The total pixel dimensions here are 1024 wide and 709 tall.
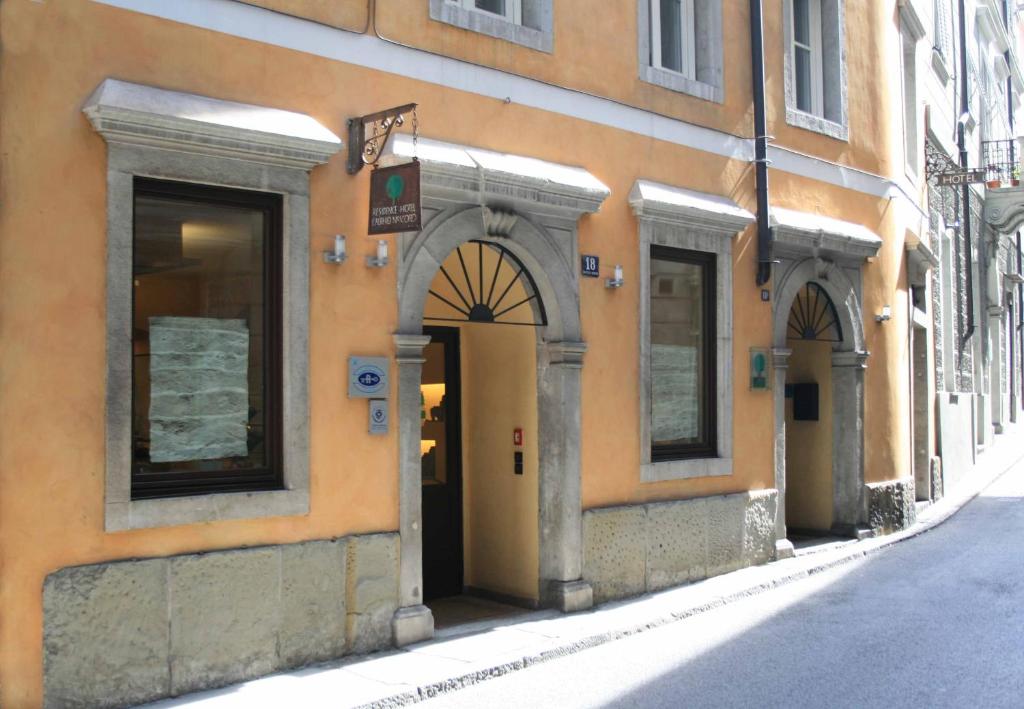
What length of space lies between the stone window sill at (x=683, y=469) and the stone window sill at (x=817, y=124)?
4127mm

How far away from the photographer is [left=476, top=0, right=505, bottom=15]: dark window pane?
908cm

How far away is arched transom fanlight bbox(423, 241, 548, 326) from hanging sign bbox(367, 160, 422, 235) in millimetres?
1668

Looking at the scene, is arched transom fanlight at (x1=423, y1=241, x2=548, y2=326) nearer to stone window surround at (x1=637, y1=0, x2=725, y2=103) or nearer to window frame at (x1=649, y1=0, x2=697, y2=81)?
window frame at (x1=649, y1=0, x2=697, y2=81)

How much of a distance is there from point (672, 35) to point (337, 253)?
527cm

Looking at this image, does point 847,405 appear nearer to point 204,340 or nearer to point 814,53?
point 814,53

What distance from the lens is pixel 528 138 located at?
29.9 ft

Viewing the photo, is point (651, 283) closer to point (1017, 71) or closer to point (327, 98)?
point (327, 98)

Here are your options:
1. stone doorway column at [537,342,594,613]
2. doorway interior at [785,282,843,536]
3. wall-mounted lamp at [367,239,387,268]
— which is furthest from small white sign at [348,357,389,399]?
doorway interior at [785,282,843,536]

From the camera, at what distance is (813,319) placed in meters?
13.4

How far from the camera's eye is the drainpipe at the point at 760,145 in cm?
1161

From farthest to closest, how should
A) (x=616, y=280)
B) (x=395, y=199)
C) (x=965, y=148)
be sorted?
1. (x=965, y=148)
2. (x=616, y=280)
3. (x=395, y=199)

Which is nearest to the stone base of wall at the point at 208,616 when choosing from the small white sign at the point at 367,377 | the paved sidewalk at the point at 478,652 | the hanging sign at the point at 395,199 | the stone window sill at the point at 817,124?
the paved sidewalk at the point at 478,652

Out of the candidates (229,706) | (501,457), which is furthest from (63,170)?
(501,457)

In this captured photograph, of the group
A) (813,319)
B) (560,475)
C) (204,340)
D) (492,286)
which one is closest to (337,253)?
(204,340)
